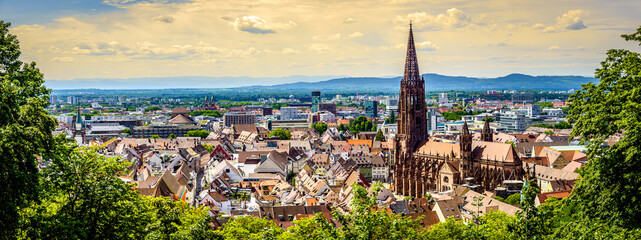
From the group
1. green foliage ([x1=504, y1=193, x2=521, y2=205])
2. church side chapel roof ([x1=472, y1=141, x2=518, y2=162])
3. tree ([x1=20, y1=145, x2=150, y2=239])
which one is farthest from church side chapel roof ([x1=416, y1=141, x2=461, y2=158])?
tree ([x1=20, y1=145, x2=150, y2=239])

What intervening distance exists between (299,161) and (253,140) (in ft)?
149

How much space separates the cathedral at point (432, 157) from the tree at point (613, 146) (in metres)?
56.7

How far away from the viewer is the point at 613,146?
63.5ft

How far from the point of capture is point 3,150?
16000 millimetres

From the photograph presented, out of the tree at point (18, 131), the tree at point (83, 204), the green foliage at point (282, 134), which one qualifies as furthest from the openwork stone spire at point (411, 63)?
the green foliage at point (282, 134)

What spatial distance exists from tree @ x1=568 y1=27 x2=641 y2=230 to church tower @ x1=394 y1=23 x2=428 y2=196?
6956 centimetres

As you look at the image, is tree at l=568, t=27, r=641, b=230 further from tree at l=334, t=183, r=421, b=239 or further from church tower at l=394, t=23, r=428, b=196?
church tower at l=394, t=23, r=428, b=196

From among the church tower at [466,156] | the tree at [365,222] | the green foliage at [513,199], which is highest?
the tree at [365,222]

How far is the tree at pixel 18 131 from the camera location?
16.3 m

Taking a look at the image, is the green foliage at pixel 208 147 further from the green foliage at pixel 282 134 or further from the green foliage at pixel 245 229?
the green foliage at pixel 245 229

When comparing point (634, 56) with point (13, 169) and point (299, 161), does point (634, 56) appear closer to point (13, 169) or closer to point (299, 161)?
point (13, 169)

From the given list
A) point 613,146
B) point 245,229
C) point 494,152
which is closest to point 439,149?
point 494,152

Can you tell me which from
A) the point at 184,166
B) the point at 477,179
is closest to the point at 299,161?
the point at 184,166

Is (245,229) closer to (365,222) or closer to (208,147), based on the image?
(365,222)
